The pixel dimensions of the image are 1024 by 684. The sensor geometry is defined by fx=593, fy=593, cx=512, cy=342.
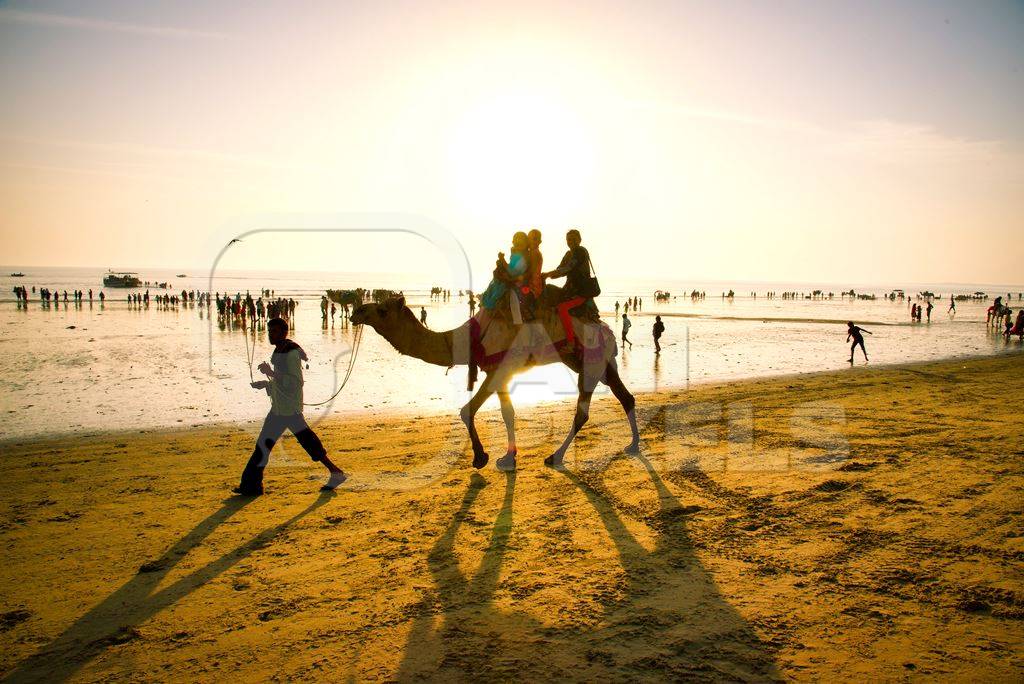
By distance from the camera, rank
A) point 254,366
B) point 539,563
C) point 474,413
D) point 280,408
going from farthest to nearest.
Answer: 1. point 254,366
2. point 474,413
3. point 280,408
4. point 539,563

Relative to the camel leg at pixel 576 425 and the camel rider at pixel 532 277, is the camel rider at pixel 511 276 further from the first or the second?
the camel leg at pixel 576 425

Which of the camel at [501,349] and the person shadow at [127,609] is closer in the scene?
the person shadow at [127,609]

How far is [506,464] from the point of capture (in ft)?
28.8

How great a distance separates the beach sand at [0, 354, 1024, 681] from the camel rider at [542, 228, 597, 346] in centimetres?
217

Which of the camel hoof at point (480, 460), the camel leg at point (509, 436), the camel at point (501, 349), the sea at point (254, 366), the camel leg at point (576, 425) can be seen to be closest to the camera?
the camel at point (501, 349)

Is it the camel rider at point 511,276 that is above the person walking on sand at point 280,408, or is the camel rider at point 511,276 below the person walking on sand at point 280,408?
above

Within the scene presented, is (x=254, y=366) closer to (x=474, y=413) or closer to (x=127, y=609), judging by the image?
(x=474, y=413)

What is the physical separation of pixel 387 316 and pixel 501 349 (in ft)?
5.83

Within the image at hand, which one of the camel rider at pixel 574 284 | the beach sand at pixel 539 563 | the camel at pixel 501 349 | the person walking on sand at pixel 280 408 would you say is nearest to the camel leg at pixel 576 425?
the camel at pixel 501 349

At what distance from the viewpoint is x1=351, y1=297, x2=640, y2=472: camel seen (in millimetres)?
8164

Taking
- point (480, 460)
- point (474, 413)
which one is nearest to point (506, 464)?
point (480, 460)

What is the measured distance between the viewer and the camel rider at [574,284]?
358 inches

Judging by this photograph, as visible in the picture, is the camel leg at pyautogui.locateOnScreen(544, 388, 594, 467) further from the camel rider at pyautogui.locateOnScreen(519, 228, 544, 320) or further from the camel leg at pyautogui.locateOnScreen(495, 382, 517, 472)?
the camel rider at pyautogui.locateOnScreen(519, 228, 544, 320)

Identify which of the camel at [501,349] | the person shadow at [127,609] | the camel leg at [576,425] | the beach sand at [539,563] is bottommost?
the person shadow at [127,609]
